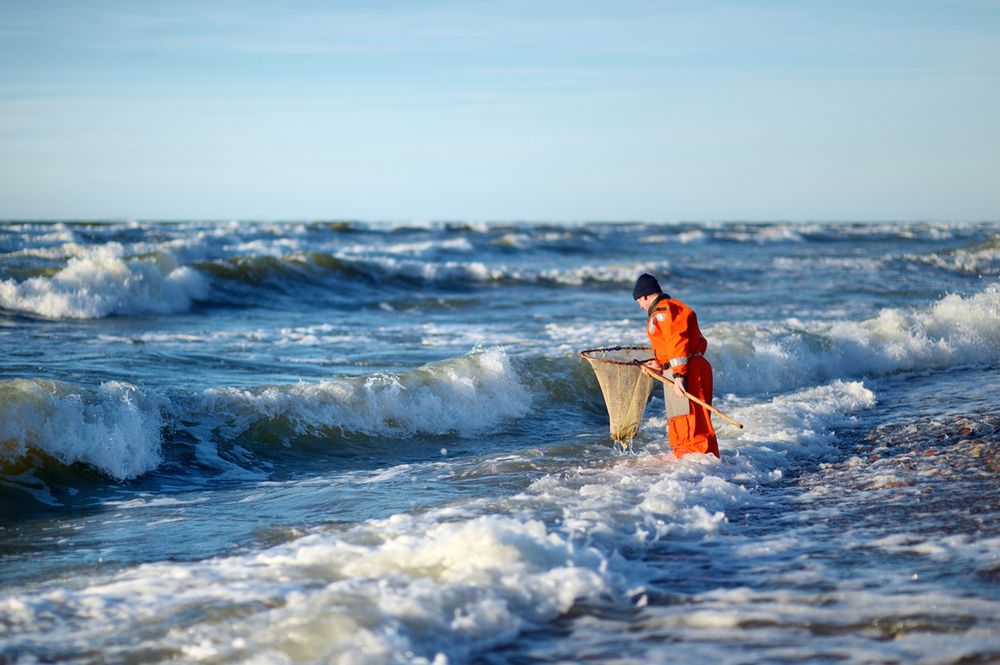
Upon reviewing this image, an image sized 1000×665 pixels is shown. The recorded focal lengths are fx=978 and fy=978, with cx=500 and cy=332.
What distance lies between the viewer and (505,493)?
761 cm

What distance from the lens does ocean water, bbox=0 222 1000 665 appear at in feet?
15.4

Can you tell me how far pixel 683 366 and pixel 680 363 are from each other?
42mm

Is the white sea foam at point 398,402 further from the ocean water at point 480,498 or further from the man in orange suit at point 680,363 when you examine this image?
the man in orange suit at point 680,363

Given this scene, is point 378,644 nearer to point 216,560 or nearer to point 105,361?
point 216,560

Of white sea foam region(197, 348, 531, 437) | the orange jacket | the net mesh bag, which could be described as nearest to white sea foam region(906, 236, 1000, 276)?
white sea foam region(197, 348, 531, 437)

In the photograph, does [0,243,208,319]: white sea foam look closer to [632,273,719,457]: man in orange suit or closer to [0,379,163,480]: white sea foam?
[0,379,163,480]: white sea foam

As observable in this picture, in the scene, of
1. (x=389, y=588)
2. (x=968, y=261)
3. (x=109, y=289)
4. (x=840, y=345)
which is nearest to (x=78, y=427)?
(x=389, y=588)

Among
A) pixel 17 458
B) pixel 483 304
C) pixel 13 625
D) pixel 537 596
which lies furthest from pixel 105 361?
pixel 483 304

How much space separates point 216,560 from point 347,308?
17990 mm

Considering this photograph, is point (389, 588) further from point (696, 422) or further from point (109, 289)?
point (109, 289)

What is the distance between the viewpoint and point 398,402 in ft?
35.9

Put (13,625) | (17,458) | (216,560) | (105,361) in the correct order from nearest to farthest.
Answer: (13,625) → (216,560) → (17,458) → (105,361)

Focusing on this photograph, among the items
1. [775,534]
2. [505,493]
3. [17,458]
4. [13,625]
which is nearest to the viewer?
[13,625]

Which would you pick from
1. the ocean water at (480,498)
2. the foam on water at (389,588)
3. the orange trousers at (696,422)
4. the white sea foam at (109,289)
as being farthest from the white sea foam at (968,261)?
the foam on water at (389,588)
